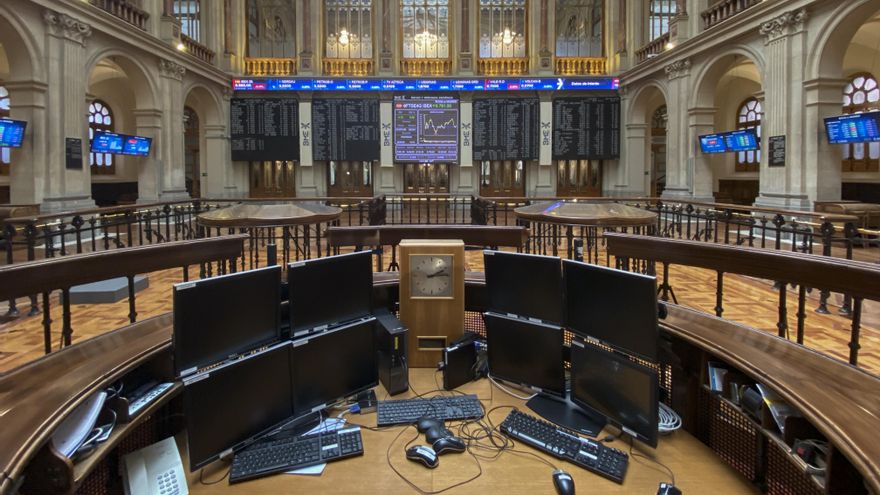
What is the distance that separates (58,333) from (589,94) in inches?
620

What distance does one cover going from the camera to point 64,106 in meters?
10.0

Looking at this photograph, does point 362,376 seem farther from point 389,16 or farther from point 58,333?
point 389,16

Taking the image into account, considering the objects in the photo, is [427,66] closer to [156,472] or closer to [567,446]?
[567,446]

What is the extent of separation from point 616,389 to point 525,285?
612 mm

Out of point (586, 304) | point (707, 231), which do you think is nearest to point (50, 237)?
point (586, 304)

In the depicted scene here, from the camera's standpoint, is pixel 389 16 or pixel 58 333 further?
pixel 389 16

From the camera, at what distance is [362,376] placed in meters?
2.47

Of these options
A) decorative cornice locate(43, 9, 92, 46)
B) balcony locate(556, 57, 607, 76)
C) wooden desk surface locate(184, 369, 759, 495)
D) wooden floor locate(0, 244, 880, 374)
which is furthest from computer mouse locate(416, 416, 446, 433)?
balcony locate(556, 57, 607, 76)

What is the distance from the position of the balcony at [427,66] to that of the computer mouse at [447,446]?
54.6ft

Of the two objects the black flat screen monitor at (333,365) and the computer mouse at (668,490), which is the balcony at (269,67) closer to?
the black flat screen monitor at (333,365)

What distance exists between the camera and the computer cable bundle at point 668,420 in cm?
219

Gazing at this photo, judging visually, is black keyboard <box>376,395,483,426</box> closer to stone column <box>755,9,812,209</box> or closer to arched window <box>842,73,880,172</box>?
stone column <box>755,9,812,209</box>

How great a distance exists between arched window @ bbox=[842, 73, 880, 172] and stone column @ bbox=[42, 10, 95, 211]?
17.7 meters

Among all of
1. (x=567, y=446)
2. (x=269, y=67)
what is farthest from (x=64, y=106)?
(x=567, y=446)
